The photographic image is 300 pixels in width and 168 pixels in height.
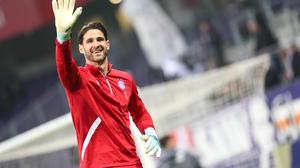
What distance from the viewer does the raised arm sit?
229 inches

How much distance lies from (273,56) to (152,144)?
749 cm

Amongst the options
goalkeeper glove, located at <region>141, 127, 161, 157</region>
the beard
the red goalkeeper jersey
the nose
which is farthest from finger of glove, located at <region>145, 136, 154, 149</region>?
the nose

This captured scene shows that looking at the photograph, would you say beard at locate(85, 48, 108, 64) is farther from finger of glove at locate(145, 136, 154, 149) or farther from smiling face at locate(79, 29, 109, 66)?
finger of glove at locate(145, 136, 154, 149)

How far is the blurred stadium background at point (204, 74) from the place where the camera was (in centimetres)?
1327

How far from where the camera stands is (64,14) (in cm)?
595

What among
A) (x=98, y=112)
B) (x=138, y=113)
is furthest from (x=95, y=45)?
(x=138, y=113)

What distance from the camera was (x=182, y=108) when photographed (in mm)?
13281

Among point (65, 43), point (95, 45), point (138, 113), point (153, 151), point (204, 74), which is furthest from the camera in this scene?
point (204, 74)

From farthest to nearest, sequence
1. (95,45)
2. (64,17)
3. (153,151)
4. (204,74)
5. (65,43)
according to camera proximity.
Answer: (204,74) → (153,151) → (95,45) → (64,17) → (65,43)

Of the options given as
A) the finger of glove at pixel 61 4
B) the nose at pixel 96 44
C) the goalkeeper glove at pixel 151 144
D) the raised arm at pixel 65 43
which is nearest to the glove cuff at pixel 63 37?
the raised arm at pixel 65 43

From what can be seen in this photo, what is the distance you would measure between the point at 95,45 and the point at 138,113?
830mm

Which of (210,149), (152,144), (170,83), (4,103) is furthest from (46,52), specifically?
(152,144)

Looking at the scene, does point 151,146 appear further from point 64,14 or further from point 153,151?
point 64,14

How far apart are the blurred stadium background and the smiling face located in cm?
631
